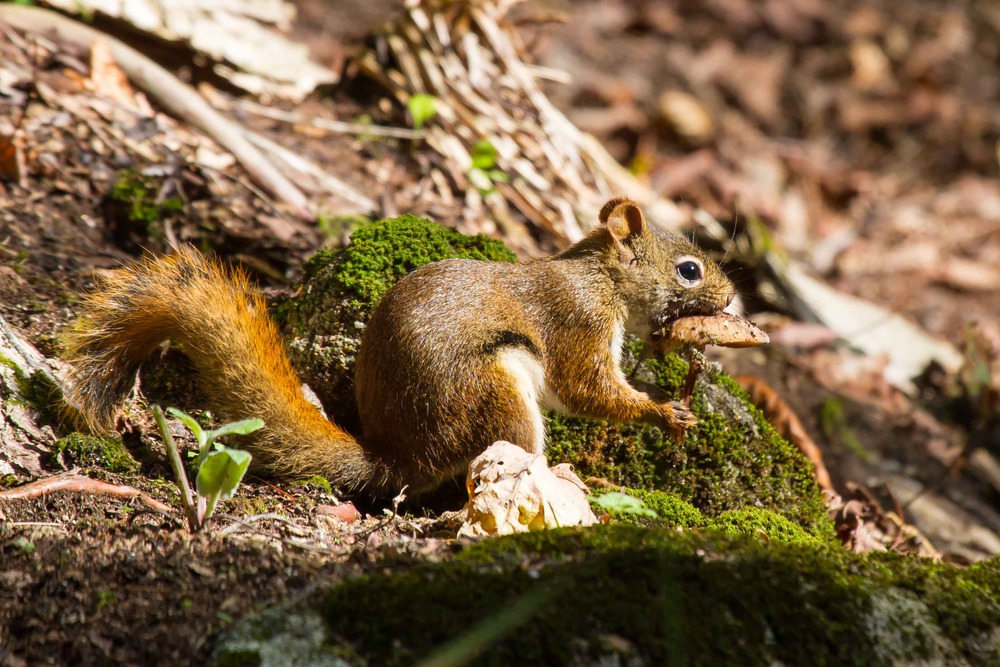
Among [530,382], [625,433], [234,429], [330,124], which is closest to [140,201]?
[330,124]

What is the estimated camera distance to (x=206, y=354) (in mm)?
3480

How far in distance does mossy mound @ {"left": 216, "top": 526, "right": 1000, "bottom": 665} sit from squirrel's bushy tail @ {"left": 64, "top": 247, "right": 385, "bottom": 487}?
1157mm

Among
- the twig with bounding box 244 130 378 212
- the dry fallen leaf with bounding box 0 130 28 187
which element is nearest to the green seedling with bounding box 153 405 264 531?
the dry fallen leaf with bounding box 0 130 28 187

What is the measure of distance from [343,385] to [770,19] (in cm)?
874

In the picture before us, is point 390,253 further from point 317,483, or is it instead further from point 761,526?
point 761,526

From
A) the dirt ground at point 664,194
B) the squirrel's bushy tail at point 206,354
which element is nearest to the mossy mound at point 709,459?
the dirt ground at point 664,194

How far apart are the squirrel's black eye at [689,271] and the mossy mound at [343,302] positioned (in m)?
1.00

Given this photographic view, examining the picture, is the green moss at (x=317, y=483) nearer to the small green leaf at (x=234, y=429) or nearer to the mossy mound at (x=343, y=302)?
the mossy mound at (x=343, y=302)

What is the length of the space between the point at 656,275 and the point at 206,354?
1881 millimetres

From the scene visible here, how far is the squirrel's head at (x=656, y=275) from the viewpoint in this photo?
4039mm

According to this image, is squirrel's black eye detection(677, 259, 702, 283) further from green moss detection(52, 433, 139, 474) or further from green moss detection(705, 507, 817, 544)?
green moss detection(52, 433, 139, 474)

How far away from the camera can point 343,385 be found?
4062mm

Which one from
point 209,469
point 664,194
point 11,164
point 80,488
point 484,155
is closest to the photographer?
point 209,469

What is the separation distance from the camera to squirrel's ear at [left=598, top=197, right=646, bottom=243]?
4.05 meters
